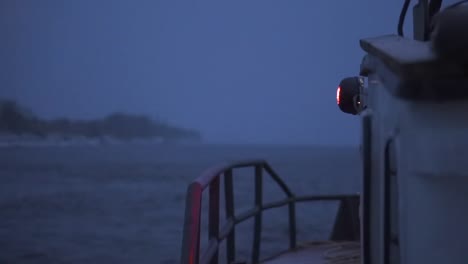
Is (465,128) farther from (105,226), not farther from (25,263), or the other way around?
(105,226)

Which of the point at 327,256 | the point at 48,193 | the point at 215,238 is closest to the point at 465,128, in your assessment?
the point at 215,238

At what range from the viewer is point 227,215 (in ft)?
12.4

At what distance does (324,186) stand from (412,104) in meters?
52.9

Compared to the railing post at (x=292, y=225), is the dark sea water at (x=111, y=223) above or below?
below

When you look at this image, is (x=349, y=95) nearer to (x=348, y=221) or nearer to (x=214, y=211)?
(x=214, y=211)

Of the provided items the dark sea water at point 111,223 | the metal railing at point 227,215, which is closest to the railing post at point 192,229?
the metal railing at point 227,215

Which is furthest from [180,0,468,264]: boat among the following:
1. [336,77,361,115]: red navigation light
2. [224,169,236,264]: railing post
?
[224,169,236,264]: railing post

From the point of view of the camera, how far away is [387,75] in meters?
1.52

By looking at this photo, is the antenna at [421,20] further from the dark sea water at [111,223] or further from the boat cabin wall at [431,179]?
the dark sea water at [111,223]

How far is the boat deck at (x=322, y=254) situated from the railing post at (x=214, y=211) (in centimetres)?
135

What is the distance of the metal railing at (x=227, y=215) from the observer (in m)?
2.37

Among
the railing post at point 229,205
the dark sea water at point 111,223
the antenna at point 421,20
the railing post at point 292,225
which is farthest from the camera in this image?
the dark sea water at point 111,223

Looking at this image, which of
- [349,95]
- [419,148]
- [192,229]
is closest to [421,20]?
[349,95]

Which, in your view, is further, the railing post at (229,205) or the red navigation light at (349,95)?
the railing post at (229,205)
